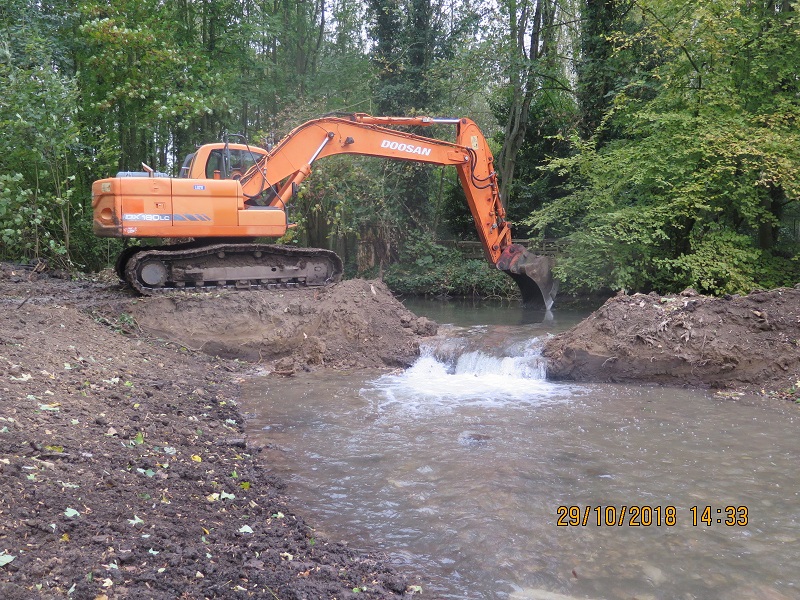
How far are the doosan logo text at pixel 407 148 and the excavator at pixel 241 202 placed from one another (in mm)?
18

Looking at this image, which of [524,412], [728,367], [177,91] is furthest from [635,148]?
[177,91]

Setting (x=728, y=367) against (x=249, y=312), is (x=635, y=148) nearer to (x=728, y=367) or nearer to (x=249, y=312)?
(x=728, y=367)

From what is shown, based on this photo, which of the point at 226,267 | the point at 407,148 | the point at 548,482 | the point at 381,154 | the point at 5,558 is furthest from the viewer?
the point at 407,148

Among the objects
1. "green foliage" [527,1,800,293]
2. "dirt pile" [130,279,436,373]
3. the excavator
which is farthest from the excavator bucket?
"dirt pile" [130,279,436,373]

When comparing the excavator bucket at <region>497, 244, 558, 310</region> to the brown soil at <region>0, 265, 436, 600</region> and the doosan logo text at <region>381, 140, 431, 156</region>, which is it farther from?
the brown soil at <region>0, 265, 436, 600</region>

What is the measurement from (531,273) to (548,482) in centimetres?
864

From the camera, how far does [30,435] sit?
14.6 feet

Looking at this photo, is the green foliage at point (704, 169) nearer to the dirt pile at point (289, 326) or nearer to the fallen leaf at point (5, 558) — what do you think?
the dirt pile at point (289, 326)

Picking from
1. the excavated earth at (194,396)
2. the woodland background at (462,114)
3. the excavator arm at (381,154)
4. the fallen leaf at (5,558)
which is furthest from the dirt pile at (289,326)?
the fallen leaf at (5,558)

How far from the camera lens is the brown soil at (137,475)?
3.19 metres

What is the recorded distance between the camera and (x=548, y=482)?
542 centimetres

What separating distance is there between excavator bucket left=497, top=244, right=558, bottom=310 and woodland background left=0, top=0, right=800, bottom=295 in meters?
0.81
